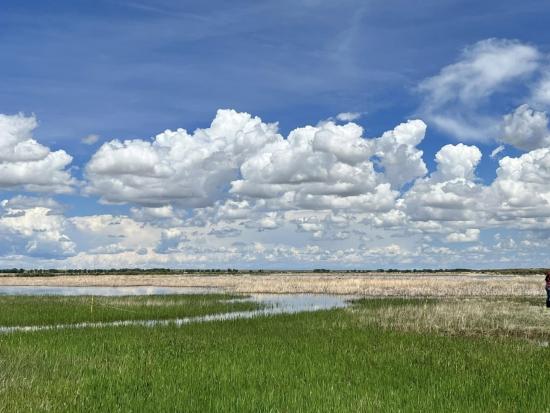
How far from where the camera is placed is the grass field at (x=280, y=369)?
13359 mm

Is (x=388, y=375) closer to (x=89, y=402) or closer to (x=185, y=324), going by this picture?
(x=89, y=402)

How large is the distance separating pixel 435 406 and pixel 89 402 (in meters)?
8.20

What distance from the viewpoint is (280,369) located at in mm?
17078

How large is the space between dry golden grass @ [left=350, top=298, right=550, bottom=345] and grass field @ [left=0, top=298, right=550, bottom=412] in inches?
8.7

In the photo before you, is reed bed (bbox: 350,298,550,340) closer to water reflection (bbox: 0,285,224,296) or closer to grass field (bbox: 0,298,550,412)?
grass field (bbox: 0,298,550,412)

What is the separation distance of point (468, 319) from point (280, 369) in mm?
17335

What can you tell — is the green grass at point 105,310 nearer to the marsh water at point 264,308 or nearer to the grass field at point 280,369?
the marsh water at point 264,308

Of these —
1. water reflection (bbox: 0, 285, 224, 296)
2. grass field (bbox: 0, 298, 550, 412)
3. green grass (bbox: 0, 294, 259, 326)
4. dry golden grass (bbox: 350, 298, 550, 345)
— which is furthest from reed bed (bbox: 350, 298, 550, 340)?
water reflection (bbox: 0, 285, 224, 296)

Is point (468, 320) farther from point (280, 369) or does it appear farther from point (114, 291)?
point (114, 291)

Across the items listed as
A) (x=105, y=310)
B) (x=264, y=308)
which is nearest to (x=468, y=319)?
(x=264, y=308)

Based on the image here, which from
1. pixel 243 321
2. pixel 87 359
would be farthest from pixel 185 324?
pixel 87 359

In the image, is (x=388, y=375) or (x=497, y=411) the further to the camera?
(x=388, y=375)

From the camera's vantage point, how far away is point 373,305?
42812 mm

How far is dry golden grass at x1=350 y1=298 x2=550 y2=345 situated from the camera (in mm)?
26547
